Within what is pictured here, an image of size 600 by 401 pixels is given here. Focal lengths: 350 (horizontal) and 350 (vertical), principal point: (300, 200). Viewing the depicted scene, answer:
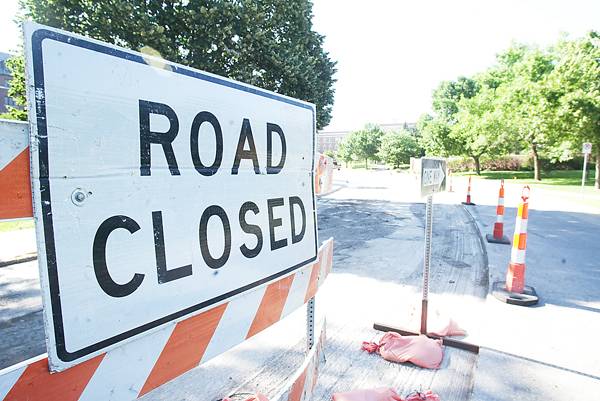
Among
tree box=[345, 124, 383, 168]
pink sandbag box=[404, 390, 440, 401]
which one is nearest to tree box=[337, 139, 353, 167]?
tree box=[345, 124, 383, 168]

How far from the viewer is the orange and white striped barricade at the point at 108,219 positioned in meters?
0.88

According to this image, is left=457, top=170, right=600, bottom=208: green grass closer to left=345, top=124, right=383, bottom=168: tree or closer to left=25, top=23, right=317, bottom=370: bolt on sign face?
left=25, top=23, right=317, bottom=370: bolt on sign face

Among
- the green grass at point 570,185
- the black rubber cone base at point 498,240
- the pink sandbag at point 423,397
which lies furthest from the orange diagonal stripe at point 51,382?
the green grass at point 570,185

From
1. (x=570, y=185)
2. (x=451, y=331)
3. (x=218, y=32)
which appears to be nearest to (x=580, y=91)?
(x=570, y=185)

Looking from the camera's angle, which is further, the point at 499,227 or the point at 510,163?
the point at 510,163

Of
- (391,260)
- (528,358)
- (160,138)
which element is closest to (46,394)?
(160,138)

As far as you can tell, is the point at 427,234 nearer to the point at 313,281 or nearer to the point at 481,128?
the point at 313,281

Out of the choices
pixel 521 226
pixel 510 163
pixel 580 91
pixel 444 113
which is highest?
pixel 444 113

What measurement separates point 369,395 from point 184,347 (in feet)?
5.63

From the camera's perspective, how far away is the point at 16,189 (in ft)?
2.86

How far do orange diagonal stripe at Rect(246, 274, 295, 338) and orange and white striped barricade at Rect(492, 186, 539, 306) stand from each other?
11.9 ft

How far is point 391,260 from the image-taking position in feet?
20.3

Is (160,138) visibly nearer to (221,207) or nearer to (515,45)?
(221,207)

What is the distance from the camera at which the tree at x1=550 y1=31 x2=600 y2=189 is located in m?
20.2
